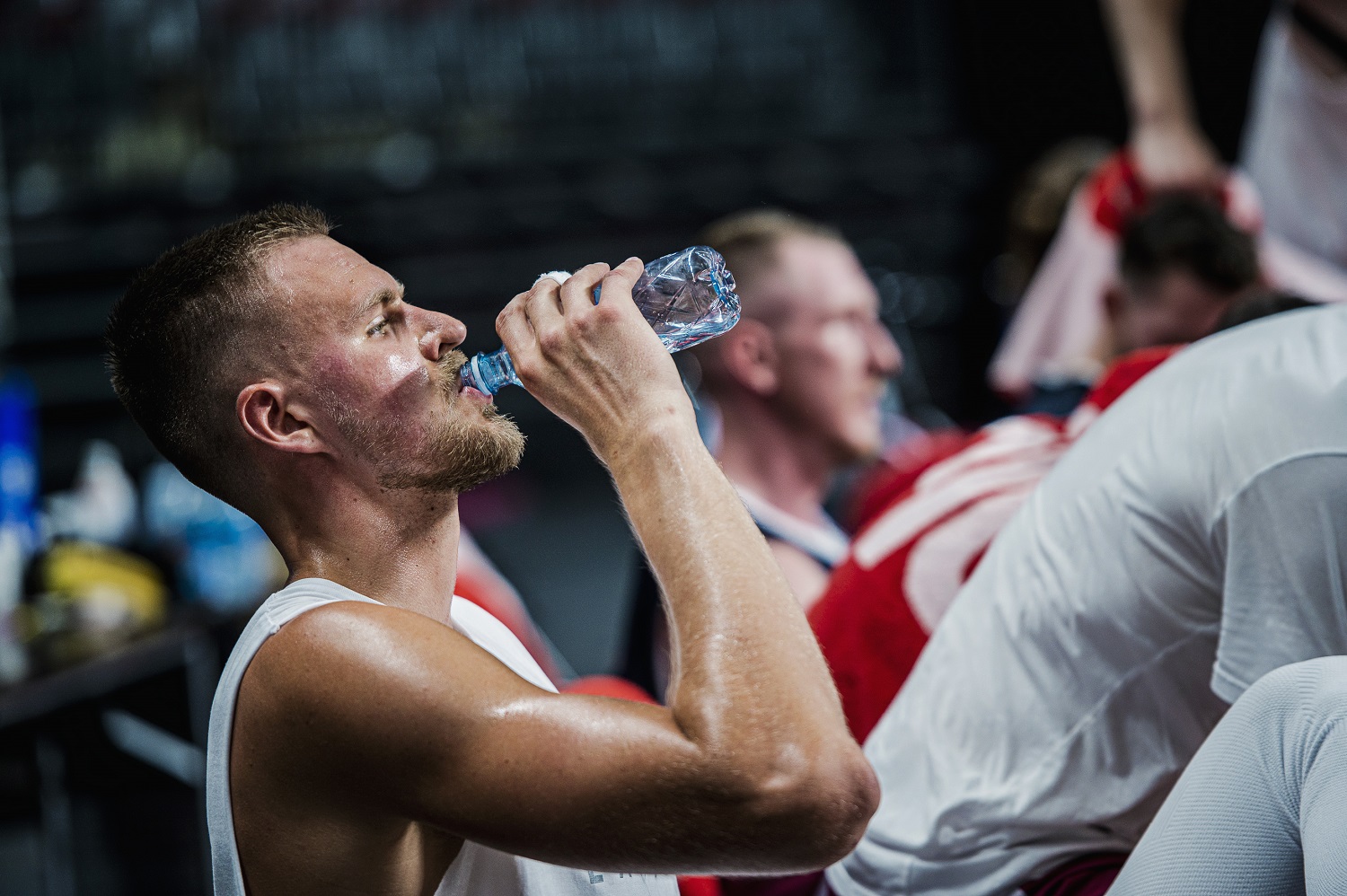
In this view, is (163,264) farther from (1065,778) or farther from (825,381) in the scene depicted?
(825,381)

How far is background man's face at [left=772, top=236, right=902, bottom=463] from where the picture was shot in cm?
250

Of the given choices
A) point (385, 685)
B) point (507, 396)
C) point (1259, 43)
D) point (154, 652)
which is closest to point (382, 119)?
point (507, 396)

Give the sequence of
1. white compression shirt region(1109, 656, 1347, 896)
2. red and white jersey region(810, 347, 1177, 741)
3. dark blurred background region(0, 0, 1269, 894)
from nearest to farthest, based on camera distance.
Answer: white compression shirt region(1109, 656, 1347, 896)
red and white jersey region(810, 347, 1177, 741)
dark blurred background region(0, 0, 1269, 894)

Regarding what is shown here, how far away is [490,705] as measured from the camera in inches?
37.7

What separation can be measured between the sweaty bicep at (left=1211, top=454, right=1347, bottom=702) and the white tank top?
0.55 meters

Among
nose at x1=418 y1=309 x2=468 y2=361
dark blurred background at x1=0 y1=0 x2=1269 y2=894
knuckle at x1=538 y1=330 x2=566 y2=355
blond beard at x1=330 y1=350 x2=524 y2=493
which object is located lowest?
dark blurred background at x1=0 y1=0 x2=1269 y2=894

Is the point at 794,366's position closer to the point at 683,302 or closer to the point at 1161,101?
the point at 1161,101

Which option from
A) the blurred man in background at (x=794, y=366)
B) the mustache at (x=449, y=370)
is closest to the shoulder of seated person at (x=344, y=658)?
the mustache at (x=449, y=370)

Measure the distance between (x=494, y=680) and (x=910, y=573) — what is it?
76cm

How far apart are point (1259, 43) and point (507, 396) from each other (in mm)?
3457

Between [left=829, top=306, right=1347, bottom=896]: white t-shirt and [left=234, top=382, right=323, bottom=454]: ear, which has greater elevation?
[left=234, top=382, right=323, bottom=454]: ear

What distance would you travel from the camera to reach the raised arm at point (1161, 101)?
108 inches

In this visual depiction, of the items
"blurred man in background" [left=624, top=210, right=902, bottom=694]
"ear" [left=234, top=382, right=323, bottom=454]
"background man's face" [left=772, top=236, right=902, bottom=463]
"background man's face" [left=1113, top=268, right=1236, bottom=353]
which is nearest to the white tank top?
"ear" [left=234, top=382, right=323, bottom=454]

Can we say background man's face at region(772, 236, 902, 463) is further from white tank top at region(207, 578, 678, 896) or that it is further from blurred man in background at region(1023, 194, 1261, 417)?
white tank top at region(207, 578, 678, 896)
